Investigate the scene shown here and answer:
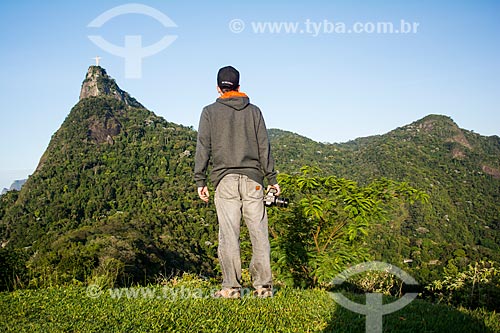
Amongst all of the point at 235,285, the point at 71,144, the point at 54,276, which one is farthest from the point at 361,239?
the point at 71,144

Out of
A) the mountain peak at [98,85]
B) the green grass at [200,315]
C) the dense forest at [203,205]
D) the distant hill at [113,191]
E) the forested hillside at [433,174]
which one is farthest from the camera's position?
the mountain peak at [98,85]

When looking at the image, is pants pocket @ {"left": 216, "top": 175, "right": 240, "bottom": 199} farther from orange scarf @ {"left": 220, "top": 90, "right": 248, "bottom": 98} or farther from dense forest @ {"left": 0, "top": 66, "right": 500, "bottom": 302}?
dense forest @ {"left": 0, "top": 66, "right": 500, "bottom": 302}

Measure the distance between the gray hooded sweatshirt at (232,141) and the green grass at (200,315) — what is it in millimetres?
1226

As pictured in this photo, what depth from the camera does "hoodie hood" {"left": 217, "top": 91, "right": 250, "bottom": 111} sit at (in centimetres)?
414

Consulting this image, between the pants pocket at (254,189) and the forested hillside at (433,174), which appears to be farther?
the forested hillside at (433,174)

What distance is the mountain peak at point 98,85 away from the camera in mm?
148000

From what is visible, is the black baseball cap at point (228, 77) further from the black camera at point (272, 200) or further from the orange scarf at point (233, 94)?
the black camera at point (272, 200)

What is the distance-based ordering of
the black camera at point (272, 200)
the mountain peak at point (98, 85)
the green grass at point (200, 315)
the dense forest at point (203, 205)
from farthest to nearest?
the mountain peak at point (98, 85), the dense forest at point (203, 205), the black camera at point (272, 200), the green grass at point (200, 315)

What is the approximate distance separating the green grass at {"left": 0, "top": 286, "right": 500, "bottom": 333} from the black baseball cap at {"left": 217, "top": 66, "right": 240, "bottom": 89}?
219 centimetres

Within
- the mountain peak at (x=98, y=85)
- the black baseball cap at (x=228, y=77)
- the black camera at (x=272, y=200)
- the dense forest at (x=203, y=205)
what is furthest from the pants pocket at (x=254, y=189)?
the mountain peak at (x=98, y=85)

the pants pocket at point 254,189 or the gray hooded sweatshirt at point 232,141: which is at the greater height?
the gray hooded sweatshirt at point 232,141

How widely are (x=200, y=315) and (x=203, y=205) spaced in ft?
220

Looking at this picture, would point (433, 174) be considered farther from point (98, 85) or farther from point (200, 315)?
point (98, 85)

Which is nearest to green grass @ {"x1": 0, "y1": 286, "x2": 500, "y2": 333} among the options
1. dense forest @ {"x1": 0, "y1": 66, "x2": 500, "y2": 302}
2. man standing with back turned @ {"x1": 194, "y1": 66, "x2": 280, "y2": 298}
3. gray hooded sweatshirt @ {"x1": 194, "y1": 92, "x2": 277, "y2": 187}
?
man standing with back turned @ {"x1": 194, "y1": 66, "x2": 280, "y2": 298}
